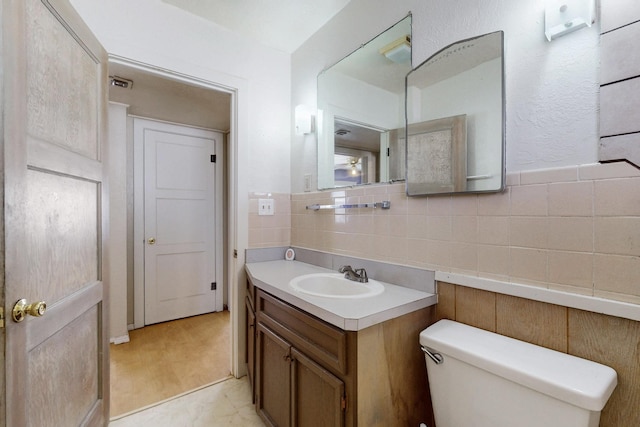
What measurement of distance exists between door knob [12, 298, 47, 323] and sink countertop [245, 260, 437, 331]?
0.80 m

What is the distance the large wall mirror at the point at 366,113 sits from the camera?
142 cm

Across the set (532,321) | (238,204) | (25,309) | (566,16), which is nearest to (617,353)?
(532,321)

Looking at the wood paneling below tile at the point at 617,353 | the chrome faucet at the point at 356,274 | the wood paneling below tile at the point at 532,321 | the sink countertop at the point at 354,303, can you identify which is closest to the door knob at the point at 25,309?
the sink countertop at the point at 354,303

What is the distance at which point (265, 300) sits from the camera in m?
1.43

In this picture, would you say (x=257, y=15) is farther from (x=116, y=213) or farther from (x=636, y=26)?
(x=116, y=213)

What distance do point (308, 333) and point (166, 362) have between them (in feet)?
5.58

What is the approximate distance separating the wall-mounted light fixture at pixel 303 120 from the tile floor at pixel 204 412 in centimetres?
176

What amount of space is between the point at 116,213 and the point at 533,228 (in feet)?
9.69

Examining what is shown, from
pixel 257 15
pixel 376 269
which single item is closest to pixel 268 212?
pixel 376 269

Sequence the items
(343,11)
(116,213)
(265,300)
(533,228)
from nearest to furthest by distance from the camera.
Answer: (533,228) → (265,300) → (343,11) → (116,213)

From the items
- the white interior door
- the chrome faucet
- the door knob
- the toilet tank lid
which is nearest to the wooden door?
the door knob

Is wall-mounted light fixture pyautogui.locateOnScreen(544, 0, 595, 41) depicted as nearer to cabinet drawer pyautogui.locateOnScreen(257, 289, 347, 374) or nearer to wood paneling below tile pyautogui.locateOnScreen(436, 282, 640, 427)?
wood paneling below tile pyautogui.locateOnScreen(436, 282, 640, 427)

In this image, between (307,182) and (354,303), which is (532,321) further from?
(307,182)

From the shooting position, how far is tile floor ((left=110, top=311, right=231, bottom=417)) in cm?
181
